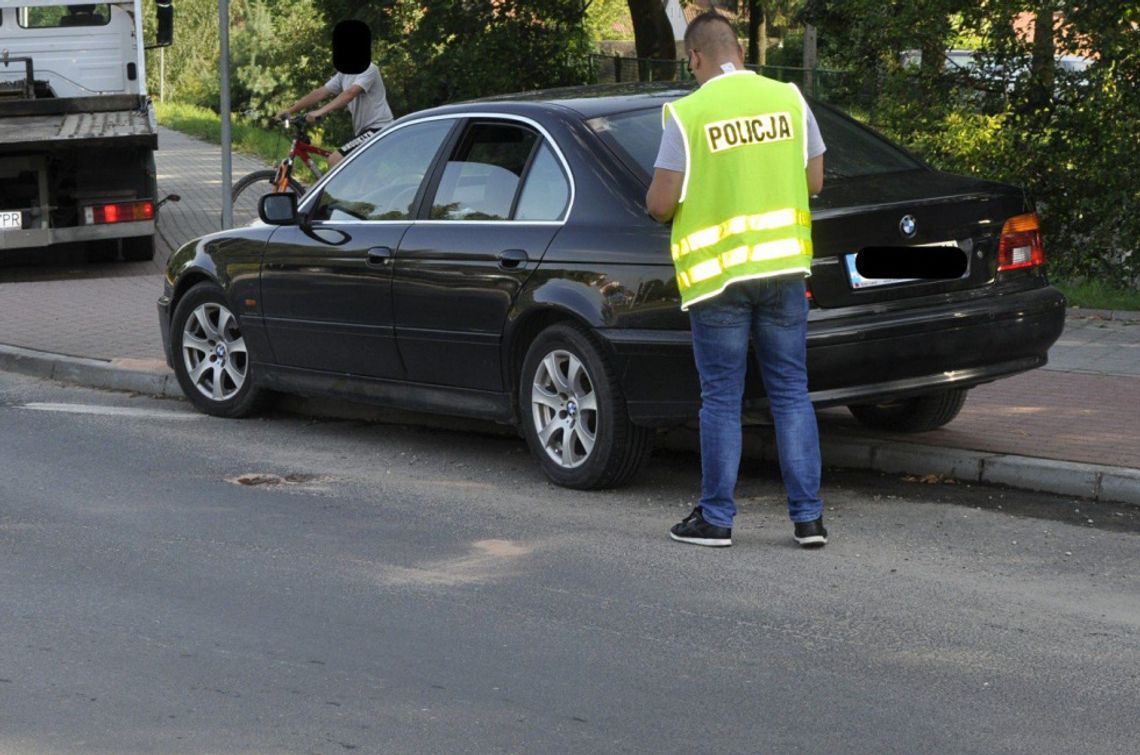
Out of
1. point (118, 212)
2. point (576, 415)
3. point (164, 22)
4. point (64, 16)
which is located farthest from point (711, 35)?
point (64, 16)

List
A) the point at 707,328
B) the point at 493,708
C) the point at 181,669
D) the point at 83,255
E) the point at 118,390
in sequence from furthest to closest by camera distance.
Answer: the point at 83,255 → the point at 118,390 → the point at 707,328 → the point at 181,669 → the point at 493,708

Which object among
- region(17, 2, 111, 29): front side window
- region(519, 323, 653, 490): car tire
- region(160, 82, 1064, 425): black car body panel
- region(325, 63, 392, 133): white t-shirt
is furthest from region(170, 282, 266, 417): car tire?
region(17, 2, 111, 29): front side window

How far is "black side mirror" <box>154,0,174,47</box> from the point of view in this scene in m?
19.1

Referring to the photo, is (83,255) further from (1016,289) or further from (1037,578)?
(1037,578)

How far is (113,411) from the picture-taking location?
33.1ft

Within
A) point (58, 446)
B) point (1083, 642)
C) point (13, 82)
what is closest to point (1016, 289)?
point (1083, 642)

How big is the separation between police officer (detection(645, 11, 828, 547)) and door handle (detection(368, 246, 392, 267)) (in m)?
2.05

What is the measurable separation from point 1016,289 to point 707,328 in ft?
5.24

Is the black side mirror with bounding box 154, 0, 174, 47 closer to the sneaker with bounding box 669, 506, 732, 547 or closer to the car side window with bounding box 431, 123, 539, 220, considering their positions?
the car side window with bounding box 431, 123, 539, 220

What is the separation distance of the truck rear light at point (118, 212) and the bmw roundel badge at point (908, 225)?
399 inches

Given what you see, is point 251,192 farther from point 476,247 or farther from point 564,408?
point 564,408

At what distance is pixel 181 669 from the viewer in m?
5.31

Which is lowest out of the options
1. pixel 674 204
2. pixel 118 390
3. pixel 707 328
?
pixel 118 390

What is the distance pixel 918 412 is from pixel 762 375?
173 centimetres
